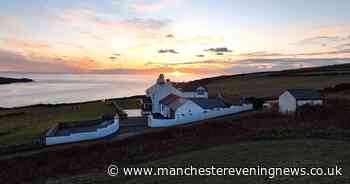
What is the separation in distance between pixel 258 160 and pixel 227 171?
3.04 metres

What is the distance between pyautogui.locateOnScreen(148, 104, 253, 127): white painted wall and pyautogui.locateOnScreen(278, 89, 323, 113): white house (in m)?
6.06

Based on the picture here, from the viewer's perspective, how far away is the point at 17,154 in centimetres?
2970

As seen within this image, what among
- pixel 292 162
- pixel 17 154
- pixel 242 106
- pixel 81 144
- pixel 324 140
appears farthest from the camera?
pixel 242 106

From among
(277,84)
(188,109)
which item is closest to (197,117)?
(188,109)

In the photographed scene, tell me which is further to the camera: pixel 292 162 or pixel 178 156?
pixel 178 156

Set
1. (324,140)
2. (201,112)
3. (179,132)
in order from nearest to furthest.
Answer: (324,140) → (179,132) → (201,112)

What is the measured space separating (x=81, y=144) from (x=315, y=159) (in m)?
21.1

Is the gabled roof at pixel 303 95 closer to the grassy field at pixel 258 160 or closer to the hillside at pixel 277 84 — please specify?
the grassy field at pixel 258 160

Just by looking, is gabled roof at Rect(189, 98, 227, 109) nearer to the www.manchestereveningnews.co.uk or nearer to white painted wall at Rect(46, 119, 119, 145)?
white painted wall at Rect(46, 119, 119, 145)

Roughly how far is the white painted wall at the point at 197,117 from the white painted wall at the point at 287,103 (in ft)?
20.3

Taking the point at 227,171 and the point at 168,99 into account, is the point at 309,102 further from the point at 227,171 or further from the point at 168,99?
the point at 227,171

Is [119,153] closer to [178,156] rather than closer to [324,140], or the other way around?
[178,156]

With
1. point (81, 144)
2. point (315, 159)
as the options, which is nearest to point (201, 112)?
point (81, 144)

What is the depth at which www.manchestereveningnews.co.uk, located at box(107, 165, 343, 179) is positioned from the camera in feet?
58.0
